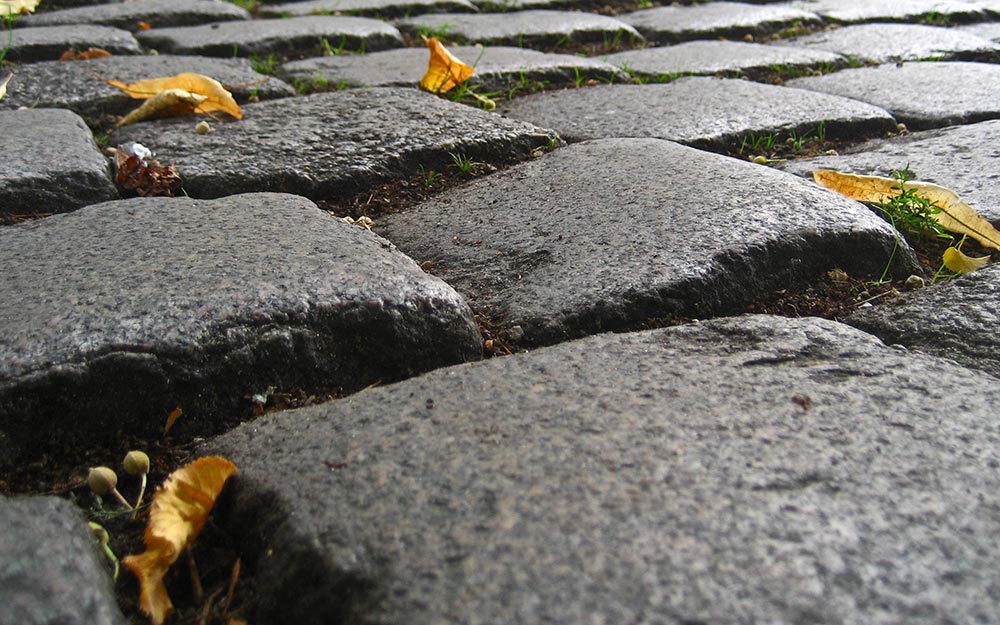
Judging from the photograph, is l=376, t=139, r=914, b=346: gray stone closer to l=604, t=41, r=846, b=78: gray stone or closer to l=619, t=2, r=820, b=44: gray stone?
l=604, t=41, r=846, b=78: gray stone

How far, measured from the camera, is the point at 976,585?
66cm

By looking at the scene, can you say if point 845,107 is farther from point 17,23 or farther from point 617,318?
point 17,23

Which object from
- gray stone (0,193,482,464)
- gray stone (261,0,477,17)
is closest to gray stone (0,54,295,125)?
gray stone (0,193,482,464)

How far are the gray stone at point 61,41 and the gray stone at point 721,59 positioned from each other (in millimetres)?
1417

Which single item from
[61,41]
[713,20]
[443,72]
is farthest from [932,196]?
[61,41]

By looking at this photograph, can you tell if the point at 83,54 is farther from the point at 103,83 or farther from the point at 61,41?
the point at 103,83

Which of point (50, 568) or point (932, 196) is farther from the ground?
point (932, 196)

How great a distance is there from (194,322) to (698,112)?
51.8 inches

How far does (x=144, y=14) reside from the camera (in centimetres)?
291

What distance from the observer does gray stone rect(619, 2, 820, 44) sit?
118 inches

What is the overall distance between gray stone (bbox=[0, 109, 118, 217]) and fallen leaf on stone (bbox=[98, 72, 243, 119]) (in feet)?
0.95

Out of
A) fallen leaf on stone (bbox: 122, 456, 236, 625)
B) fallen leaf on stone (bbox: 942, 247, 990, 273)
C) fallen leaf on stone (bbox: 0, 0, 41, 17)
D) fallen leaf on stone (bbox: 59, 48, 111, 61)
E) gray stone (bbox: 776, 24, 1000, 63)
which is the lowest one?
fallen leaf on stone (bbox: 0, 0, 41, 17)

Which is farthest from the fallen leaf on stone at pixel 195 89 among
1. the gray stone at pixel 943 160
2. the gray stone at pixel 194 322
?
the gray stone at pixel 943 160

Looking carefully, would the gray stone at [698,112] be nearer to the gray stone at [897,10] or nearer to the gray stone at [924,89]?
the gray stone at [924,89]
